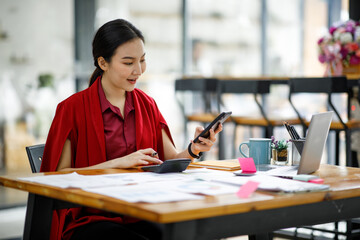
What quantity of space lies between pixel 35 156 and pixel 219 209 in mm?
1053

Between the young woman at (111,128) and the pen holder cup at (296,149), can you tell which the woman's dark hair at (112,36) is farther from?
the pen holder cup at (296,149)

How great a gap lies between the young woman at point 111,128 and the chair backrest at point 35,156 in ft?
0.22

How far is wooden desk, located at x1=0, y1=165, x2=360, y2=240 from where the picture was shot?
4.37 ft

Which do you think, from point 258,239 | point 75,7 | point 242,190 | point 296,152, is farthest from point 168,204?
point 75,7

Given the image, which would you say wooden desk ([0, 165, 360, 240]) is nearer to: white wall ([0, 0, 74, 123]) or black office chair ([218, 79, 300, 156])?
black office chair ([218, 79, 300, 156])

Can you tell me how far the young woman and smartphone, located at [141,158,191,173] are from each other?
7 centimetres

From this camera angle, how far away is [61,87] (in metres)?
4.92

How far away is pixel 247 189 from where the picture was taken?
1.57 m

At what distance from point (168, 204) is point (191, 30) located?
4863 mm

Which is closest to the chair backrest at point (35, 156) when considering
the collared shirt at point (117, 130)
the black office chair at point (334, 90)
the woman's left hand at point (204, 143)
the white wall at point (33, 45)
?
the collared shirt at point (117, 130)

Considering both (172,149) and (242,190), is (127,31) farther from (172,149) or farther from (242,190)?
(242,190)

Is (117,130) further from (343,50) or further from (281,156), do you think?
(343,50)

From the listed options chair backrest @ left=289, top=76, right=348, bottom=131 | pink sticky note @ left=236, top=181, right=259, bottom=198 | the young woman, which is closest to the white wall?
chair backrest @ left=289, top=76, right=348, bottom=131

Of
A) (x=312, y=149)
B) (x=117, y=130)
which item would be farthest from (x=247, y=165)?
(x=117, y=130)
